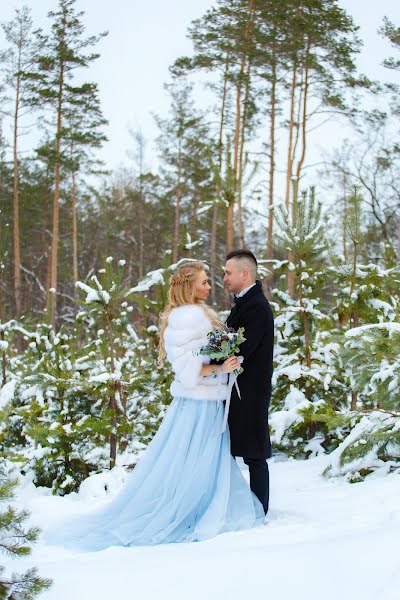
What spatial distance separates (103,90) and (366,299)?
18.7 metres

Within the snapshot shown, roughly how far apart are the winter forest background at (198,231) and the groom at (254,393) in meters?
0.79

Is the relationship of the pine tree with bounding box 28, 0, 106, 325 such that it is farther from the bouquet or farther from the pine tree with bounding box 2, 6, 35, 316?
the bouquet

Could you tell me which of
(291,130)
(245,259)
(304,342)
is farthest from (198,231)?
(245,259)

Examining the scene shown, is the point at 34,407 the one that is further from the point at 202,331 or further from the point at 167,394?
the point at 202,331

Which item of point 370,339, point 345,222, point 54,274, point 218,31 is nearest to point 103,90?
point 218,31

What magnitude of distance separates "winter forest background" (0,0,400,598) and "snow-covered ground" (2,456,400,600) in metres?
0.39

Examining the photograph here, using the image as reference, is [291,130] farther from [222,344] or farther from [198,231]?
[222,344]

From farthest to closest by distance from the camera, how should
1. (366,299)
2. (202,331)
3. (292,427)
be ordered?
(366,299), (292,427), (202,331)

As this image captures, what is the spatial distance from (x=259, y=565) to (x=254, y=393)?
1435 millimetres

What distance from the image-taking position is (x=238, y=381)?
14.1 feet

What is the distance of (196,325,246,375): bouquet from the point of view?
156 inches

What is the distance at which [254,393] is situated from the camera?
4.25m

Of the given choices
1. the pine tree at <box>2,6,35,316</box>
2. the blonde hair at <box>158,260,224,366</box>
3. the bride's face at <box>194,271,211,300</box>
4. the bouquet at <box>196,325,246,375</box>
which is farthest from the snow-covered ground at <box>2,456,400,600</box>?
the pine tree at <box>2,6,35,316</box>

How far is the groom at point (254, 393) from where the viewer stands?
166 inches
